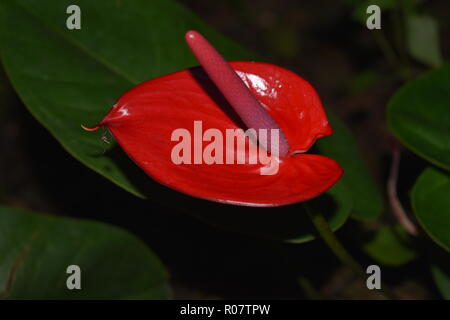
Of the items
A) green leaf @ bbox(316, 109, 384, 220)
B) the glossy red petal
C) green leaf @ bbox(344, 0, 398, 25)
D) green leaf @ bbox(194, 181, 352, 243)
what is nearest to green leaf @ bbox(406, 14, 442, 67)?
green leaf @ bbox(344, 0, 398, 25)

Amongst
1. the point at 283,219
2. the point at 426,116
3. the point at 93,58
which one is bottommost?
the point at 283,219

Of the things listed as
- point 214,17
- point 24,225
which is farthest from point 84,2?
point 214,17

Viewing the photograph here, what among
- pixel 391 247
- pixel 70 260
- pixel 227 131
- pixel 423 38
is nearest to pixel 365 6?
pixel 423 38

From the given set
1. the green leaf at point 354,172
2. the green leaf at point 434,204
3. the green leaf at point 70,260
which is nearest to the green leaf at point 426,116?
the green leaf at point 434,204

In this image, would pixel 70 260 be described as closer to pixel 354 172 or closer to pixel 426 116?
pixel 354 172

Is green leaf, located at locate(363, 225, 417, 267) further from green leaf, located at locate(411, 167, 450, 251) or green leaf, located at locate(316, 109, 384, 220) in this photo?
green leaf, located at locate(411, 167, 450, 251)
